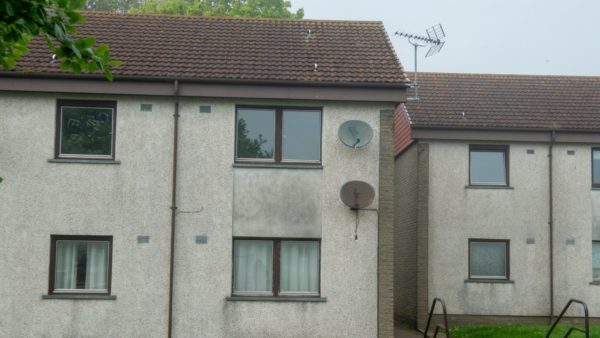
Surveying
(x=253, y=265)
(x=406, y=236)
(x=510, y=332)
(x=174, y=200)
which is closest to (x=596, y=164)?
(x=406, y=236)

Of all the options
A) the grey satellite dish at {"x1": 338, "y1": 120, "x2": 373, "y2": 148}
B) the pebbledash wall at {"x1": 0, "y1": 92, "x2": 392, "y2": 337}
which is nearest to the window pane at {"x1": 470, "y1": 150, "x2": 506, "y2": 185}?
the pebbledash wall at {"x1": 0, "y1": 92, "x2": 392, "y2": 337}

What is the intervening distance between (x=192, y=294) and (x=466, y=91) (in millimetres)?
11492

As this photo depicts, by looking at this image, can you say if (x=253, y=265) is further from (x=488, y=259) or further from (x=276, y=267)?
(x=488, y=259)

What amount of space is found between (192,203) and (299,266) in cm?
239

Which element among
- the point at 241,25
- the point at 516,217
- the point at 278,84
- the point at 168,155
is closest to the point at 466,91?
the point at 516,217

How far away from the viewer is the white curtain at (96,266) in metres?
14.5

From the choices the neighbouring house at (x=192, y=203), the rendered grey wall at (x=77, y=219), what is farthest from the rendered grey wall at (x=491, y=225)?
the rendered grey wall at (x=77, y=219)

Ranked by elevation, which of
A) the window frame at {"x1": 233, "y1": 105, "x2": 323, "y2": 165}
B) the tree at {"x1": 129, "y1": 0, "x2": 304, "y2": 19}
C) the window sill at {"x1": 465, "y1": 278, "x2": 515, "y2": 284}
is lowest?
the window sill at {"x1": 465, "y1": 278, "x2": 515, "y2": 284}

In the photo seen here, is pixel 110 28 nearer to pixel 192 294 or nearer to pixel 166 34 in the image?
pixel 166 34

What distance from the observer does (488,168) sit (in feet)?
67.9

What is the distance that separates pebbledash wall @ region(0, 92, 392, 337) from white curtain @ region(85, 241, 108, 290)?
0.91 feet

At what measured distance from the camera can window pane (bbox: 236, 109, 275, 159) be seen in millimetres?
14984

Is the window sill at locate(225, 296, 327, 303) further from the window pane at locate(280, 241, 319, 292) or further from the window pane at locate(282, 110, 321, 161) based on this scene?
the window pane at locate(282, 110, 321, 161)

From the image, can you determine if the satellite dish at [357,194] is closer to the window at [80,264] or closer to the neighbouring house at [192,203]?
the neighbouring house at [192,203]
